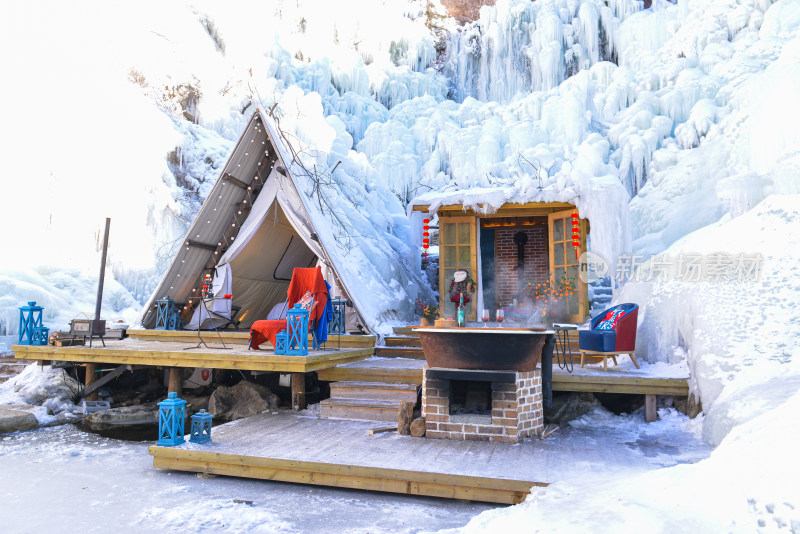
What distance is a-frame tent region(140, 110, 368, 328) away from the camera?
23.2 ft

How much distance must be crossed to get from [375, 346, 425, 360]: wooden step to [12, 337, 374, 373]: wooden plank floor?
0.50ft

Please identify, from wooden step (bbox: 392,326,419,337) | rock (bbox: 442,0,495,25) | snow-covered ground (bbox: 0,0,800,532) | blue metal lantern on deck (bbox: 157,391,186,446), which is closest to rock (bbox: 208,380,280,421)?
blue metal lantern on deck (bbox: 157,391,186,446)

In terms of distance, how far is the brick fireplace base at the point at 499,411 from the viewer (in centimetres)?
391

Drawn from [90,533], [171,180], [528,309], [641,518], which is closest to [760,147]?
[528,309]

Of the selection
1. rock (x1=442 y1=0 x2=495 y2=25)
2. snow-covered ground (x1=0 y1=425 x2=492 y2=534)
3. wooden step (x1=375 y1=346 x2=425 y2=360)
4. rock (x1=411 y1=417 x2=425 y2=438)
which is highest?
rock (x1=442 y1=0 x2=495 y2=25)

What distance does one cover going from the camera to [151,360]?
5.65m

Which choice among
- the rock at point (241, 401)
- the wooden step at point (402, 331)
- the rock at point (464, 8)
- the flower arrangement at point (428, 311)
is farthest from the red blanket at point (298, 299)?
the rock at point (464, 8)

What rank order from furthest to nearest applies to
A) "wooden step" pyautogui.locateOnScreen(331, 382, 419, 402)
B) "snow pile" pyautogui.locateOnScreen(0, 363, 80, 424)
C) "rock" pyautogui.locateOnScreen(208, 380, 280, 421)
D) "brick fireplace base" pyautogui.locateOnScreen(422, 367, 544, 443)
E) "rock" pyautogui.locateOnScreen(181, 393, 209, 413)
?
"rock" pyautogui.locateOnScreen(181, 393, 209, 413), "snow pile" pyautogui.locateOnScreen(0, 363, 80, 424), "rock" pyautogui.locateOnScreen(208, 380, 280, 421), "wooden step" pyautogui.locateOnScreen(331, 382, 419, 402), "brick fireplace base" pyautogui.locateOnScreen(422, 367, 544, 443)

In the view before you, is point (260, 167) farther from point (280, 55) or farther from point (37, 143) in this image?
point (280, 55)

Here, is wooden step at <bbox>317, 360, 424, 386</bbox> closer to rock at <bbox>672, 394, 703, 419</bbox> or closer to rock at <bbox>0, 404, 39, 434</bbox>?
rock at <bbox>672, 394, 703, 419</bbox>

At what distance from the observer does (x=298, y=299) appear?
232 inches

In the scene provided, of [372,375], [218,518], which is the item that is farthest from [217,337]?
[218,518]

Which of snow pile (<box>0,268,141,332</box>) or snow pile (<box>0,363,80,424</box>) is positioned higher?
snow pile (<box>0,268,141,332</box>)

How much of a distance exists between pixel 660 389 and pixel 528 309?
4888 mm
